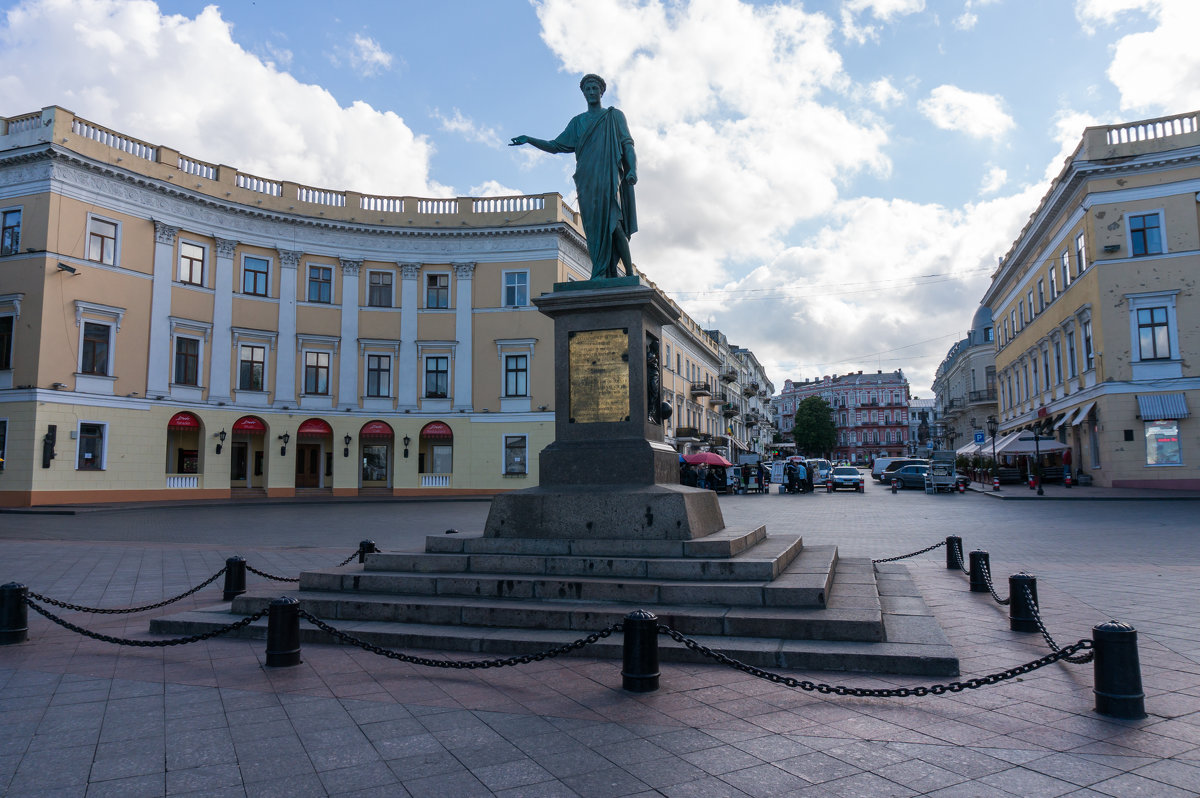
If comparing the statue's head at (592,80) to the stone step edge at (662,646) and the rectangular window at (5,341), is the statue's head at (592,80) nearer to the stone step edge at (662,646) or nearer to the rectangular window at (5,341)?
the stone step edge at (662,646)

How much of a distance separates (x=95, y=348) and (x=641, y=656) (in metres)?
30.0

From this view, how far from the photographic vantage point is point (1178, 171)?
28672mm

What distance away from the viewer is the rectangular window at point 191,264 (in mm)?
31141

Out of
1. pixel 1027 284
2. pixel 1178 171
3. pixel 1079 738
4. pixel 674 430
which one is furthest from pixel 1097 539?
pixel 674 430

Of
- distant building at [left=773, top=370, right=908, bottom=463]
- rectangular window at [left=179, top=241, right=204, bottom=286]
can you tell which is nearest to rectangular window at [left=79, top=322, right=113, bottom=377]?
rectangular window at [left=179, top=241, right=204, bottom=286]

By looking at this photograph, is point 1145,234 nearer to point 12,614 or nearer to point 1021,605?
point 1021,605

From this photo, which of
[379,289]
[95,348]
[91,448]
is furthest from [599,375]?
[379,289]

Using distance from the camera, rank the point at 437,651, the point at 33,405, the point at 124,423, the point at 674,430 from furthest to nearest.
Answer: the point at 674,430, the point at 124,423, the point at 33,405, the point at 437,651

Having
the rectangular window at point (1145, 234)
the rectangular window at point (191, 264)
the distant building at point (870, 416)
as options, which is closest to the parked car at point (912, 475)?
the rectangular window at point (1145, 234)

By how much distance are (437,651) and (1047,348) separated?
132ft

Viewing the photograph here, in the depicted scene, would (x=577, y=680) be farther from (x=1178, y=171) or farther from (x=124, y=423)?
(x=1178, y=171)

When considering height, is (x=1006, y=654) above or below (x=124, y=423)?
below

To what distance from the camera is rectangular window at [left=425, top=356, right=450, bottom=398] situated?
3609 centimetres

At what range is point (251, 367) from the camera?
108ft
